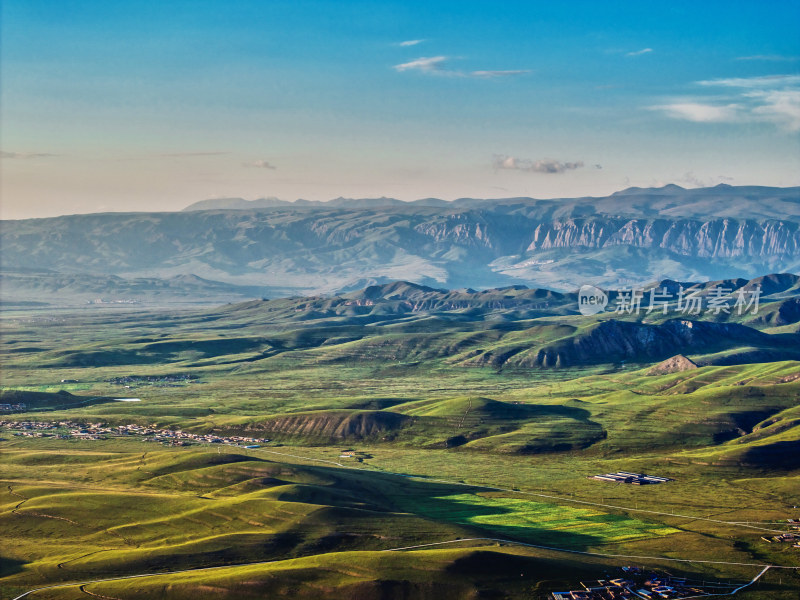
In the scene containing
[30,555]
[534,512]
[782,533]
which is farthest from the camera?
[534,512]

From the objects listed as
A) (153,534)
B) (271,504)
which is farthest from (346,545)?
(153,534)

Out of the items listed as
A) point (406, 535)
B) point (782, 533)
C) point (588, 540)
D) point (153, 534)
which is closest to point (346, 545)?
point (406, 535)

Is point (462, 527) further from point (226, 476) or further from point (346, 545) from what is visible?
point (226, 476)

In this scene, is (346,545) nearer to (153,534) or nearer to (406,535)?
(406,535)

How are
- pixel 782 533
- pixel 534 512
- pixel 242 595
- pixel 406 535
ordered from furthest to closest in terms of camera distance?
pixel 534 512 → pixel 782 533 → pixel 406 535 → pixel 242 595

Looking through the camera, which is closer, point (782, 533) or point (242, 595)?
point (242, 595)

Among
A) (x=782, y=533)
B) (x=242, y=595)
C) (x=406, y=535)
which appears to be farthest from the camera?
(x=782, y=533)
